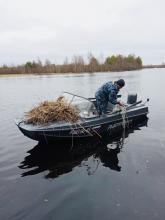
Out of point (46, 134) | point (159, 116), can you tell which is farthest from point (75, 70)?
point (46, 134)

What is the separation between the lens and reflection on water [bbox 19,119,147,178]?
7.84 m

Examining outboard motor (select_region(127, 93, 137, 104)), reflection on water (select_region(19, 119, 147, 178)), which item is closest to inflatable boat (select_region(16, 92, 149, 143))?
reflection on water (select_region(19, 119, 147, 178))

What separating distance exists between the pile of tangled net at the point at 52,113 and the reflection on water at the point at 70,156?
1041mm

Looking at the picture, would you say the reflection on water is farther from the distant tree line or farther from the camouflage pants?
the distant tree line

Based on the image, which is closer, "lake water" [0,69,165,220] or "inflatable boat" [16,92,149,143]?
"lake water" [0,69,165,220]

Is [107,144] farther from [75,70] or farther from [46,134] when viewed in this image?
[75,70]

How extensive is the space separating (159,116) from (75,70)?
61.5m

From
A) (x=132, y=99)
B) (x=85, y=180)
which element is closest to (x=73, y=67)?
(x=132, y=99)

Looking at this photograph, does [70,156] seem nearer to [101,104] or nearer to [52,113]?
[52,113]

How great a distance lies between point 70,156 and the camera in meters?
8.77

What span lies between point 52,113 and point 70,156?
5.26 feet

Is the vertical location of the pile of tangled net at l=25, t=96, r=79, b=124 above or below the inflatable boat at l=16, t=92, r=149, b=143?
above

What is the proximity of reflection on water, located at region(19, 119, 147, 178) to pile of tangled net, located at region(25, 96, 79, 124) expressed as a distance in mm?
1041

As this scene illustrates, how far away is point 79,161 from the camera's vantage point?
8383 mm
